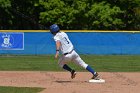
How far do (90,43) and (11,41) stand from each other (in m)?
5.75

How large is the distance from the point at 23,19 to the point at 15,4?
5.16 ft

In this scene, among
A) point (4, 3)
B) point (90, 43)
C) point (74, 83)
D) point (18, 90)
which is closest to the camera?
point (18, 90)

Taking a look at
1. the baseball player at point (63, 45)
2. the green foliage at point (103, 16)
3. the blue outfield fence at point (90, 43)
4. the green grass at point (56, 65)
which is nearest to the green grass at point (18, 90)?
the baseball player at point (63, 45)

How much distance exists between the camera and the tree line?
132 feet

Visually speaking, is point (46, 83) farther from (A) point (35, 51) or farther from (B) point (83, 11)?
(B) point (83, 11)

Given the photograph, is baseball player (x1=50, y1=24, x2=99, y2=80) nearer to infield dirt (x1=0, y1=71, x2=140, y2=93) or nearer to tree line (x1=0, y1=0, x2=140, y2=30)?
infield dirt (x1=0, y1=71, x2=140, y2=93)

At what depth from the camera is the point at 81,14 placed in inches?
1601

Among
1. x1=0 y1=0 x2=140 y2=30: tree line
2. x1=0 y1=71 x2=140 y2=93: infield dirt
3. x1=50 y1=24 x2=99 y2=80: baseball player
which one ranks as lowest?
x1=0 y1=0 x2=140 y2=30: tree line

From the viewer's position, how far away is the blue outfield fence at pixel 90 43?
3475cm

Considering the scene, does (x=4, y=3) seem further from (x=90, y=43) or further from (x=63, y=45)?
(x=63, y=45)

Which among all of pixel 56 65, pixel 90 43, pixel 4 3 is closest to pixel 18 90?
pixel 56 65

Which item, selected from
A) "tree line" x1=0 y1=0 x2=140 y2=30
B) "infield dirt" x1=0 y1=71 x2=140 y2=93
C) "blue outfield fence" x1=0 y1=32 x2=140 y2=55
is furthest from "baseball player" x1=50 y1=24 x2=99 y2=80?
"tree line" x1=0 y1=0 x2=140 y2=30

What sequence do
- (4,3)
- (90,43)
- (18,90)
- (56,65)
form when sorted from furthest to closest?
(4,3) < (90,43) < (56,65) < (18,90)

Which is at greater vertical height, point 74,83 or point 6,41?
point 74,83
